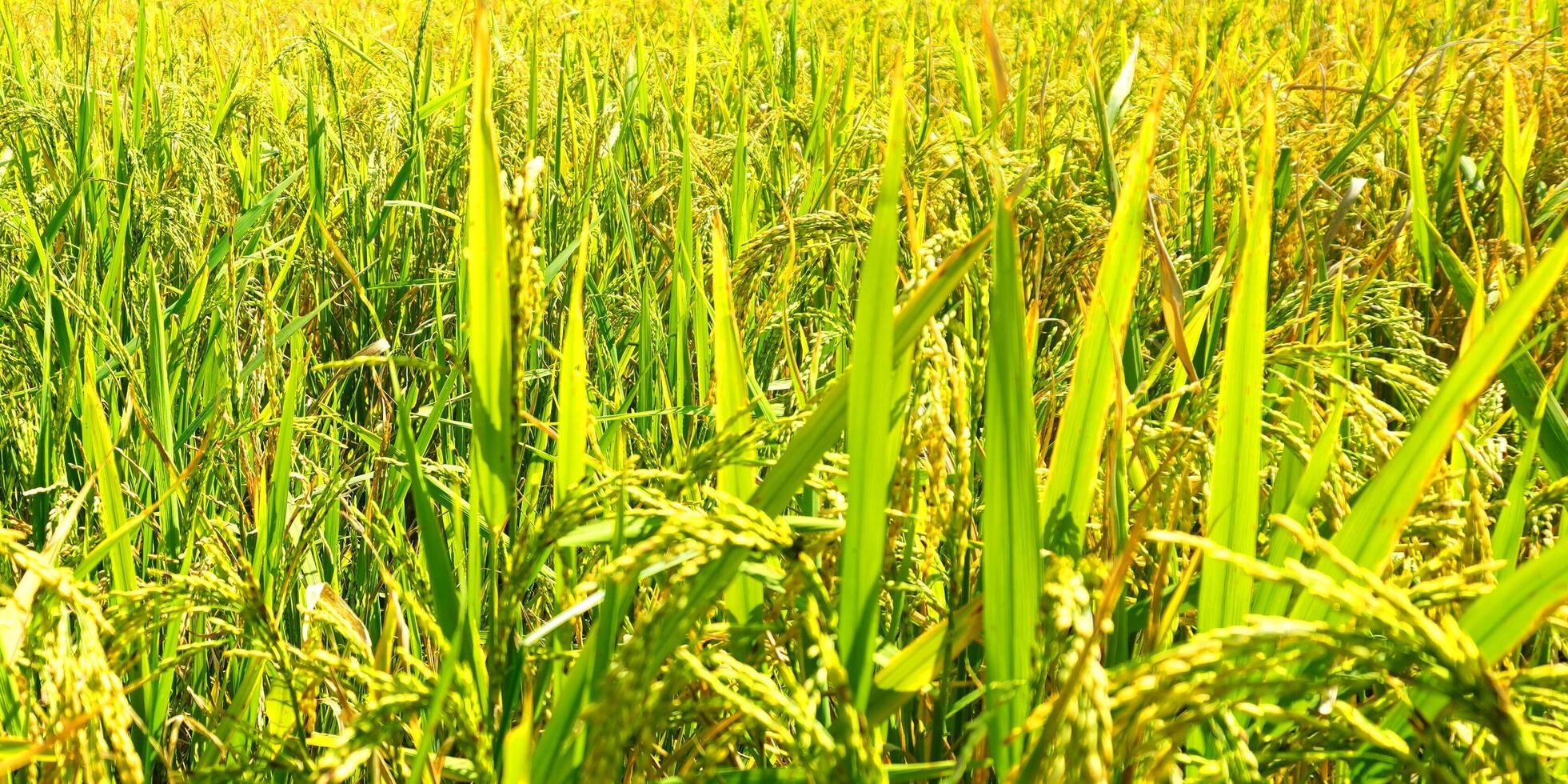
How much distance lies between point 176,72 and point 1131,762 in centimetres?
326

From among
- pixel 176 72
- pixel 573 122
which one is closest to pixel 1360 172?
pixel 573 122

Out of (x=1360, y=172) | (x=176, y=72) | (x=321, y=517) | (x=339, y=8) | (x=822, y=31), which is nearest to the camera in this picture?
(x=321, y=517)

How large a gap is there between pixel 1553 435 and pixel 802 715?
2.50 ft

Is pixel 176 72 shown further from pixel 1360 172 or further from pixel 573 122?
pixel 1360 172

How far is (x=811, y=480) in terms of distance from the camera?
0.83 meters

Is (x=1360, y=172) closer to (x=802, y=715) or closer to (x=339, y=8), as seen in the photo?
(x=802, y=715)

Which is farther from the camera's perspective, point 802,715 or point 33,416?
point 33,416

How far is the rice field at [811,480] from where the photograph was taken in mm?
595

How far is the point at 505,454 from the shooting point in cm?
65

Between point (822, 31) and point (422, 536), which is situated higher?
point (822, 31)

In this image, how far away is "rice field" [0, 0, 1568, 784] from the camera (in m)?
0.59

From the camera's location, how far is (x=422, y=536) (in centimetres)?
76

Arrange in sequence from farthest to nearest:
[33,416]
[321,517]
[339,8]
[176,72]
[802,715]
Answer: [339,8] → [176,72] → [33,416] → [321,517] → [802,715]

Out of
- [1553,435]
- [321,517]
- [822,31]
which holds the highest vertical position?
[822,31]
